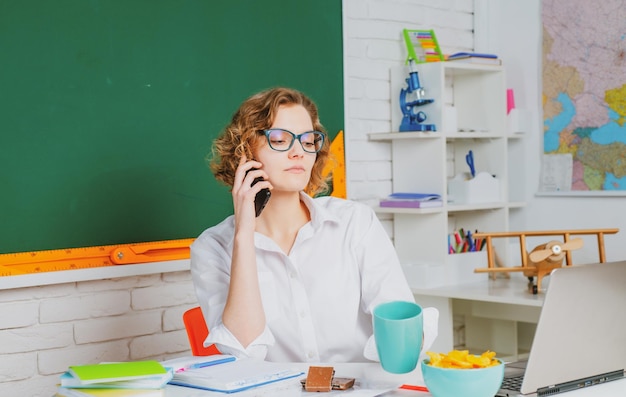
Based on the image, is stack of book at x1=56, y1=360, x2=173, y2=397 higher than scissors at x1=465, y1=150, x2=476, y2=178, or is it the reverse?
scissors at x1=465, y1=150, x2=476, y2=178

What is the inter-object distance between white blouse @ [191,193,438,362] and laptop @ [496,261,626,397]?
0.64m

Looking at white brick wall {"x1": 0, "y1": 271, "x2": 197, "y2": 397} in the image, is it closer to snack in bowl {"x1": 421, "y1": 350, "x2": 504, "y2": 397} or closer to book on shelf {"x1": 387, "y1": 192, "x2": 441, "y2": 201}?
book on shelf {"x1": 387, "y1": 192, "x2": 441, "y2": 201}

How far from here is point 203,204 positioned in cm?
294

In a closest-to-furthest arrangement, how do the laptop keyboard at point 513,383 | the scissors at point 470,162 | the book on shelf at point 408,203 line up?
the laptop keyboard at point 513,383 < the book on shelf at point 408,203 < the scissors at point 470,162

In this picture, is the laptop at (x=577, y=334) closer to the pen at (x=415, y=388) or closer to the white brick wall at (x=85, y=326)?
the pen at (x=415, y=388)

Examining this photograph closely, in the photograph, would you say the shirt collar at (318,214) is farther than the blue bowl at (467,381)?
Yes

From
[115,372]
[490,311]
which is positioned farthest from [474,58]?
[115,372]

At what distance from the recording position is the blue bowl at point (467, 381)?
1368 millimetres

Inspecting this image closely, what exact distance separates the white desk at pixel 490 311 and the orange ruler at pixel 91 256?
40.0 inches

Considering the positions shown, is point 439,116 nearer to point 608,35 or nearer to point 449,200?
point 449,200

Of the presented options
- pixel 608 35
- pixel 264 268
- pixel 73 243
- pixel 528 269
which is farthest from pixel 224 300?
pixel 608 35

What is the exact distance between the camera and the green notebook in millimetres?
1413

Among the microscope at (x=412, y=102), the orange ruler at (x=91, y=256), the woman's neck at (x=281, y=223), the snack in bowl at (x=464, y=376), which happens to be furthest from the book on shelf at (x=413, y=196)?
the snack in bowl at (x=464, y=376)

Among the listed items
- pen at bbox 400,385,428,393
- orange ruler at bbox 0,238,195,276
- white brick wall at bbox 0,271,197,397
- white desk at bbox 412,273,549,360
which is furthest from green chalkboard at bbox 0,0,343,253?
pen at bbox 400,385,428,393
